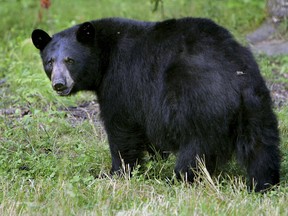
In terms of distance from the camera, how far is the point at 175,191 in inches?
219

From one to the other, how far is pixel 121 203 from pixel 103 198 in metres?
0.15

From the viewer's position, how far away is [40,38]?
6.53m

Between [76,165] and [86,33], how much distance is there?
1289 millimetres

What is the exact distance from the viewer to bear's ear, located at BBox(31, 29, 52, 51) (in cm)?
647

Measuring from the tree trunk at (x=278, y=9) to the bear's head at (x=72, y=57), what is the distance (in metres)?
5.11

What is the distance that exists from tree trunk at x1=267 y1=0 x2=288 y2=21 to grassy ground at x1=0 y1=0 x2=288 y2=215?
0.44 metres

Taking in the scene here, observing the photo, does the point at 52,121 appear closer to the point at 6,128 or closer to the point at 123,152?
the point at 6,128

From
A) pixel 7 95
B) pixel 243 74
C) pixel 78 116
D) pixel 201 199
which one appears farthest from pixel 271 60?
pixel 201 199

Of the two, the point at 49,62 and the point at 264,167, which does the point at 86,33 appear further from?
the point at 264,167

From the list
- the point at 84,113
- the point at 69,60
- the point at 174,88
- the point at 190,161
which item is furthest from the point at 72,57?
the point at 84,113

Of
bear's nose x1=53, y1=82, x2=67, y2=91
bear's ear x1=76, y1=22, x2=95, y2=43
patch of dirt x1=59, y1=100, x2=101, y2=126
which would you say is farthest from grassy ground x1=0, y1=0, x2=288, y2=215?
bear's ear x1=76, y1=22, x2=95, y2=43

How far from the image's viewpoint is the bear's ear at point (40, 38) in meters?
6.47

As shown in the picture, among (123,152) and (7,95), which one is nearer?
(123,152)

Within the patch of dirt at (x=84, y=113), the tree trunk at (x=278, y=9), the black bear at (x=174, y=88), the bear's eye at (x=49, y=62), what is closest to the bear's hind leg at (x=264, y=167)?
the black bear at (x=174, y=88)
